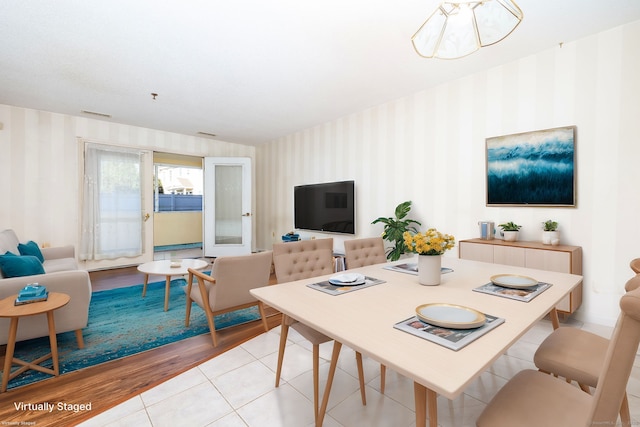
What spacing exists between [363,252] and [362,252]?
0.04 feet

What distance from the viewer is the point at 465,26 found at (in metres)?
1.69

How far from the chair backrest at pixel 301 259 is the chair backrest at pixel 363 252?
0.60 feet

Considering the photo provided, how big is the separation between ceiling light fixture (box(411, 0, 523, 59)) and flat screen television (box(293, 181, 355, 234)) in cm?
286

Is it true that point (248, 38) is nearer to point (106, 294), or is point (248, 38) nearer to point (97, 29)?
point (97, 29)

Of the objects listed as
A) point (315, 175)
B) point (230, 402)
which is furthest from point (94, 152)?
point (230, 402)

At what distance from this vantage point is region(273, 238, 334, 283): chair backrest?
2.05 m

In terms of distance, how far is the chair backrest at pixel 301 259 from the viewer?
2047 mm

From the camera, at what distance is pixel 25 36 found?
8.37 ft

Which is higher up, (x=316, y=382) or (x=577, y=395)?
(x=577, y=395)

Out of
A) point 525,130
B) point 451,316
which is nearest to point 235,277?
point 451,316

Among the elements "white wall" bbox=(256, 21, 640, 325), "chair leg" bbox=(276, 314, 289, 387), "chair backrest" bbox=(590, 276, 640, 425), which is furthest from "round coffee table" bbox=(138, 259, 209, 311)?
"chair backrest" bbox=(590, 276, 640, 425)

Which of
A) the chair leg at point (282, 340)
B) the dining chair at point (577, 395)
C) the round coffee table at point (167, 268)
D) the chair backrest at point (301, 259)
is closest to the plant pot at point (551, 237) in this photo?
the dining chair at point (577, 395)

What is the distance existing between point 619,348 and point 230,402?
71.1 inches

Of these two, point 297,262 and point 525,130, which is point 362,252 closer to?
point 297,262
